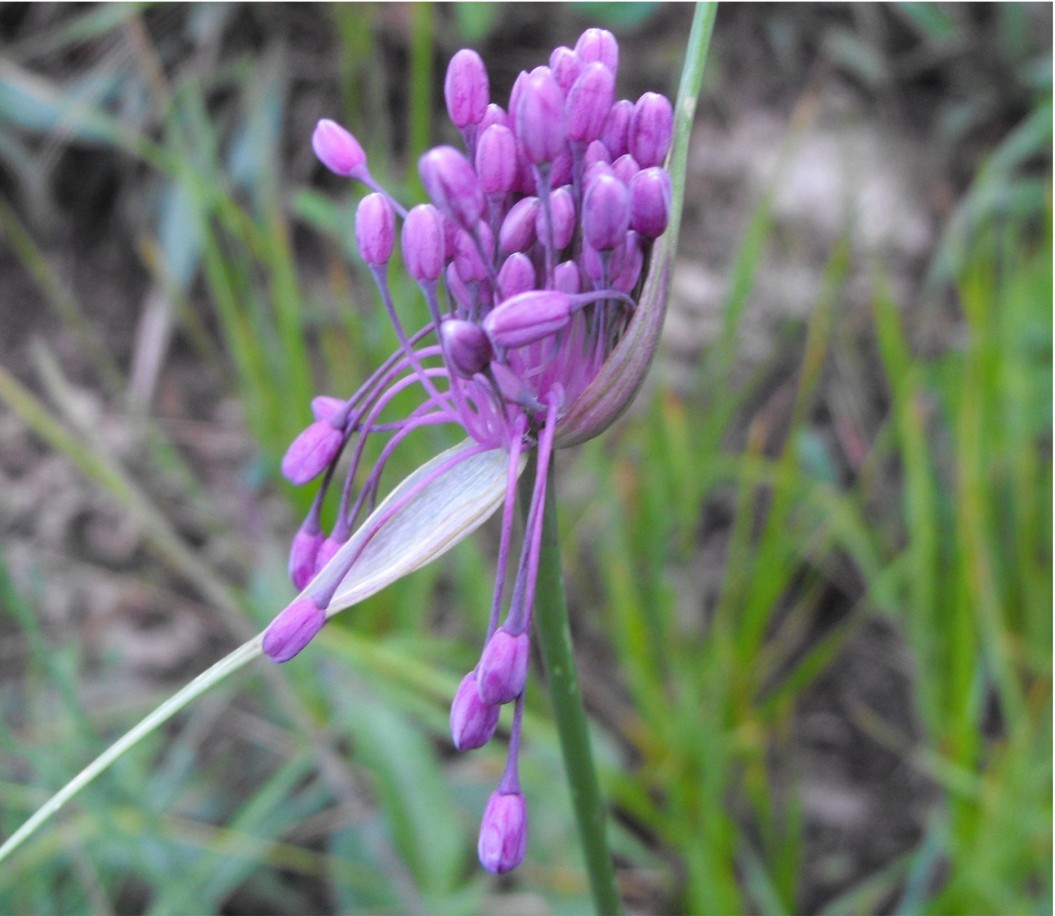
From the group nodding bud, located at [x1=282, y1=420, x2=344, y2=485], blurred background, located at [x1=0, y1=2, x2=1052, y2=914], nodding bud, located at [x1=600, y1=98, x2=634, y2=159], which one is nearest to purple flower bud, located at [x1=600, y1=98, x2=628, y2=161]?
nodding bud, located at [x1=600, y1=98, x2=634, y2=159]

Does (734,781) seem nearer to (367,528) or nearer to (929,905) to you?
(929,905)

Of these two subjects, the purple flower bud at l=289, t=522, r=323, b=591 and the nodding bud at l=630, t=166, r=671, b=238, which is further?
the purple flower bud at l=289, t=522, r=323, b=591

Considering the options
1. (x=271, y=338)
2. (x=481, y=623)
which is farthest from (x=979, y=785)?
(x=271, y=338)

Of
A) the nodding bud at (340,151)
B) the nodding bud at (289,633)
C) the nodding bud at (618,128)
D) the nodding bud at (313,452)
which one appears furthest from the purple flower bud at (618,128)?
the nodding bud at (289,633)

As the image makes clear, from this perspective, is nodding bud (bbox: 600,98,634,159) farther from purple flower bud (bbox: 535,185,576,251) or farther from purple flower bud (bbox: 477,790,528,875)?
purple flower bud (bbox: 477,790,528,875)

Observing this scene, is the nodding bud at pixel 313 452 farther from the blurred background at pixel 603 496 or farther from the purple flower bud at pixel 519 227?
the blurred background at pixel 603 496

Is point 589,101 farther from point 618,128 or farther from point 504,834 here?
point 504,834
